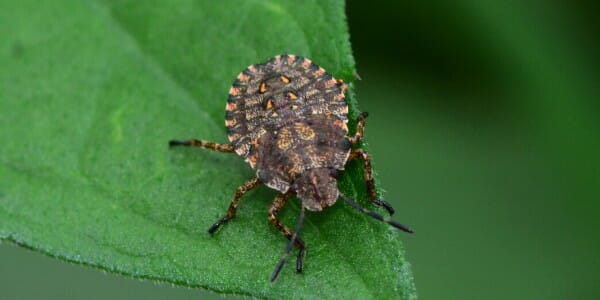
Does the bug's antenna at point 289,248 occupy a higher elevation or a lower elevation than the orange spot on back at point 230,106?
lower

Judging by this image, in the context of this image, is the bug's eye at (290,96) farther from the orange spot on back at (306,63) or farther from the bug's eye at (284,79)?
the orange spot on back at (306,63)

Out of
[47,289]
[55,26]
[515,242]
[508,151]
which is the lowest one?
[47,289]

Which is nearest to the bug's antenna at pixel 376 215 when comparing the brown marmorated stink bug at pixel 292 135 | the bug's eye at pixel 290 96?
the brown marmorated stink bug at pixel 292 135

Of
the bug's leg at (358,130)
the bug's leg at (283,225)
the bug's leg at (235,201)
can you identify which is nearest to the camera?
the bug's leg at (283,225)

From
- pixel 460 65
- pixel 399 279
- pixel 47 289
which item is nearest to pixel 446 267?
pixel 460 65

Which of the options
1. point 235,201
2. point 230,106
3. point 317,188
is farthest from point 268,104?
point 317,188

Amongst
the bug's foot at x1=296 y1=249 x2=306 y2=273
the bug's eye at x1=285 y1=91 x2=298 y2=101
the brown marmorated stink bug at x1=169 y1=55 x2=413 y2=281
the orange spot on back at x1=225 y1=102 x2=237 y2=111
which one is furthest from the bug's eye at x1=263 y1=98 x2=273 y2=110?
the bug's foot at x1=296 y1=249 x2=306 y2=273

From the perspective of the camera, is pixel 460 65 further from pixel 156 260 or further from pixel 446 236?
pixel 156 260

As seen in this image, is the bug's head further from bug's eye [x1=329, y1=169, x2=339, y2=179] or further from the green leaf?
the green leaf

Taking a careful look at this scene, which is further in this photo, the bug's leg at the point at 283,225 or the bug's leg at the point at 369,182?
the bug's leg at the point at 369,182
